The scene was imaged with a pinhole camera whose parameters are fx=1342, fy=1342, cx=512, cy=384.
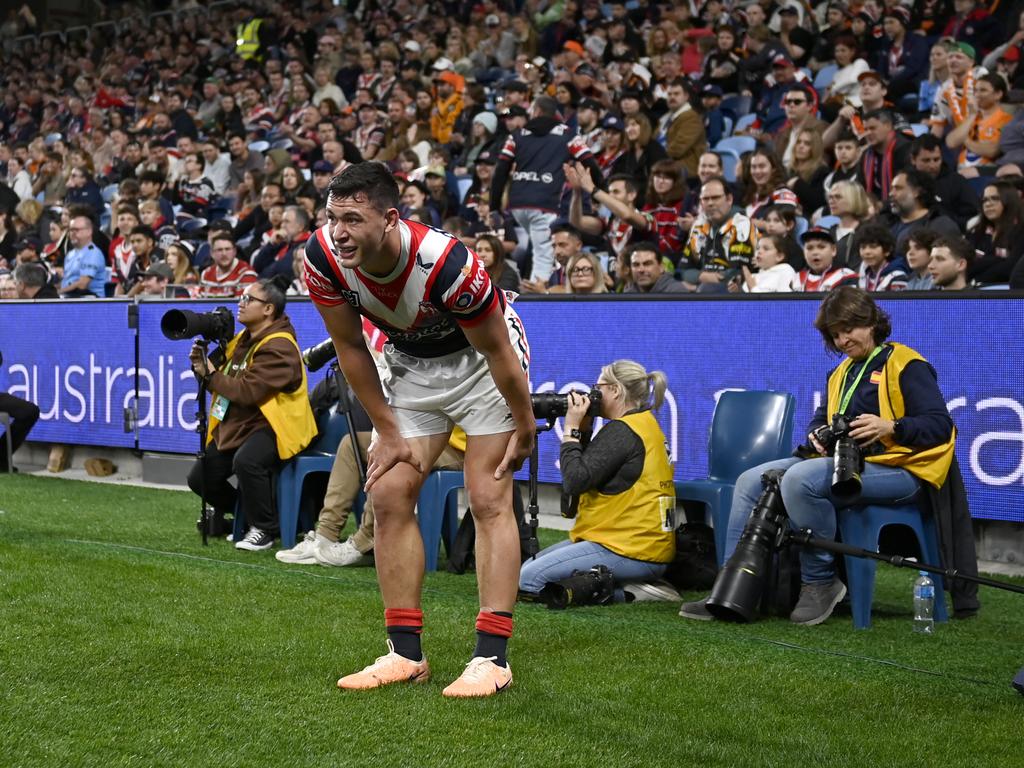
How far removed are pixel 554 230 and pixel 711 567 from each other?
4.55m

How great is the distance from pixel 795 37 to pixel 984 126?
11.6ft

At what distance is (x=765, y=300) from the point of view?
25.6 feet

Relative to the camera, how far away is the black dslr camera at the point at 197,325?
7258 mm

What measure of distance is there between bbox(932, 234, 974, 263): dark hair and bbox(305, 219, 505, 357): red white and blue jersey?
4068mm

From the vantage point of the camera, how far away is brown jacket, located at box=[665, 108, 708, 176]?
40.9 ft

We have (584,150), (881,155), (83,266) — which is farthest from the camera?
(83,266)

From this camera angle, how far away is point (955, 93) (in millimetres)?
11039

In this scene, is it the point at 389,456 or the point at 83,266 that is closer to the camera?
the point at 389,456

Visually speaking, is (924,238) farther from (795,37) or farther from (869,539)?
(795,37)

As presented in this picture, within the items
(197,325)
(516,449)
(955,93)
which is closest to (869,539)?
(516,449)

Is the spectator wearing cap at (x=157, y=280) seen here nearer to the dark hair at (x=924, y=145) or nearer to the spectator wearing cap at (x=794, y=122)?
the spectator wearing cap at (x=794, y=122)

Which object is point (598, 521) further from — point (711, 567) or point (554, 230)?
point (554, 230)

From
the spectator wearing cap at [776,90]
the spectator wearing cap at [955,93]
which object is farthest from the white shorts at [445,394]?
the spectator wearing cap at [776,90]

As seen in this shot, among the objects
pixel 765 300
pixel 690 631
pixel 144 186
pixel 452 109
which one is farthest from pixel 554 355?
pixel 144 186
